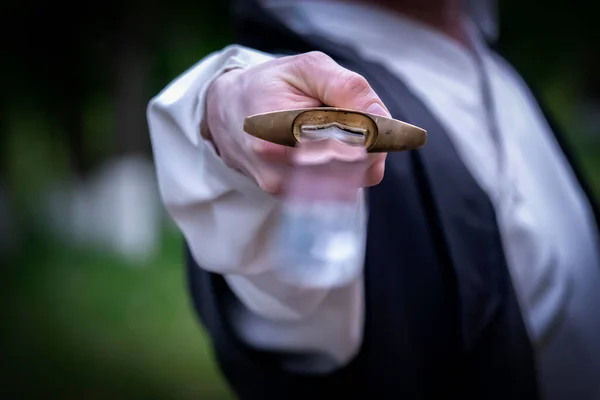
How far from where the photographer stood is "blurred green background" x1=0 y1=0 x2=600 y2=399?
4.68 feet

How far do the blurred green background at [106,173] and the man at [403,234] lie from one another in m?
0.64

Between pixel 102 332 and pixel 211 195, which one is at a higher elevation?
pixel 211 195

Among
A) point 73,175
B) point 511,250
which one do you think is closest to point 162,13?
point 73,175

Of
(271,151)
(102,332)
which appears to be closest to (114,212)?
(102,332)

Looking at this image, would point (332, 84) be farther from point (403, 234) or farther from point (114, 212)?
point (114, 212)

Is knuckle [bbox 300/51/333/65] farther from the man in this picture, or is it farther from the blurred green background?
the blurred green background

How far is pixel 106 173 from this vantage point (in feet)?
6.35

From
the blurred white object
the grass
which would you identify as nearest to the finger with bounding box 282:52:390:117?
the grass

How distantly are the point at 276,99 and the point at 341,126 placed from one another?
38 mm

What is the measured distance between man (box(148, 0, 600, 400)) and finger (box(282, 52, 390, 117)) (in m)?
0.01

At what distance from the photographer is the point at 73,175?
2078 millimetres

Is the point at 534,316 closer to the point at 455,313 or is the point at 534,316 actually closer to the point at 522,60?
the point at 455,313

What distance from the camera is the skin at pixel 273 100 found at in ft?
0.75

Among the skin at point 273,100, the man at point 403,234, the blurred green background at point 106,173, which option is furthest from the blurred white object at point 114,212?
the skin at point 273,100
